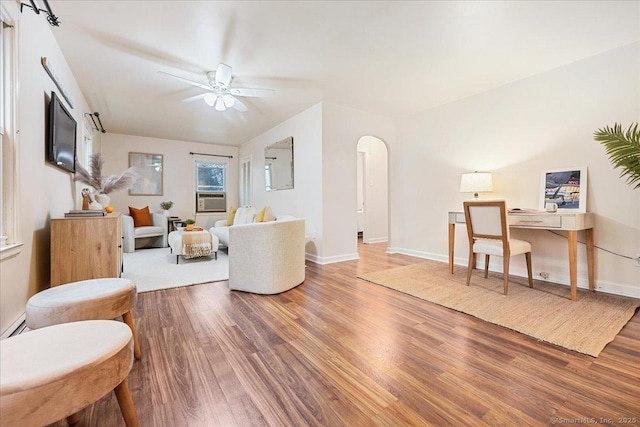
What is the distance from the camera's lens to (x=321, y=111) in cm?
417

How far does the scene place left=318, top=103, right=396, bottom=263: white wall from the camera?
423 cm

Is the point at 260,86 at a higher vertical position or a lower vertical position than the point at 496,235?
higher

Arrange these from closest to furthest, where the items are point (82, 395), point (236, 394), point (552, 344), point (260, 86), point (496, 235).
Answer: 1. point (82, 395)
2. point (236, 394)
3. point (552, 344)
4. point (496, 235)
5. point (260, 86)

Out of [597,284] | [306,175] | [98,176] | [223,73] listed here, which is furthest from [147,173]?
[597,284]

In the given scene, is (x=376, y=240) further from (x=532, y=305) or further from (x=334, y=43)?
(x=334, y=43)

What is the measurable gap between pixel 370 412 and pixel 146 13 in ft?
10.2

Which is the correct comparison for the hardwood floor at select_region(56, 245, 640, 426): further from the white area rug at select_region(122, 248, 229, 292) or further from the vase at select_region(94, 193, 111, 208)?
the vase at select_region(94, 193, 111, 208)

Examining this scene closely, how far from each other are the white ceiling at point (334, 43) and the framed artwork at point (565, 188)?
46.5 inches

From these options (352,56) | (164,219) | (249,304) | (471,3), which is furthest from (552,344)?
(164,219)

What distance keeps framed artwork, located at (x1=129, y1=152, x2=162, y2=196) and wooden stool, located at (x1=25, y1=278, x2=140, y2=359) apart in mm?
5564

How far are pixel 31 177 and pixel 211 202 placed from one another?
519 cm

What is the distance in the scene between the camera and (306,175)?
458 centimetres

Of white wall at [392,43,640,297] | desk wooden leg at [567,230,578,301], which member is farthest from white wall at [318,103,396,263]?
desk wooden leg at [567,230,578,301]

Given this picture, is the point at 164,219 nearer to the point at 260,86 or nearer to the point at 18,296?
the point at 260,86
